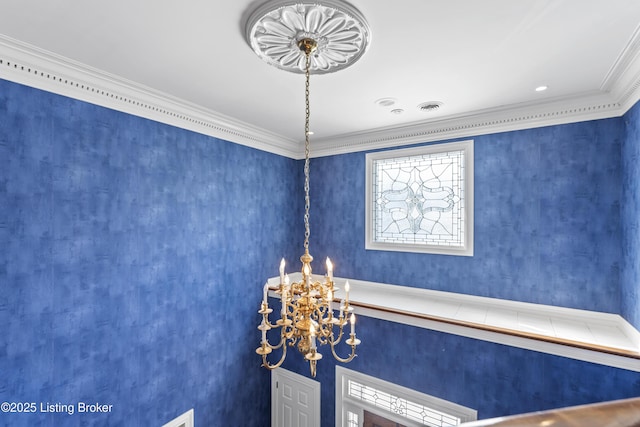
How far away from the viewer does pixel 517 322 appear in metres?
2.68

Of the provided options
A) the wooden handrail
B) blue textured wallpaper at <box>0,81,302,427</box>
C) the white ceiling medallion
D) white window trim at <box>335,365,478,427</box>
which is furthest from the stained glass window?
the white ceiling medallion

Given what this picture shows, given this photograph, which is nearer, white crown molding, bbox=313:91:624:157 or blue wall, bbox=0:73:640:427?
blue wall, bbox=0:73:640:427

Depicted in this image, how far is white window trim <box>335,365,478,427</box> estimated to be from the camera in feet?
8.82

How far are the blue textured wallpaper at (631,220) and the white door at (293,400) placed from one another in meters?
3.01

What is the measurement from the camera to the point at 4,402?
1.92 meters

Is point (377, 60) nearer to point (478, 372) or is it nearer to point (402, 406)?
point (478, 372)

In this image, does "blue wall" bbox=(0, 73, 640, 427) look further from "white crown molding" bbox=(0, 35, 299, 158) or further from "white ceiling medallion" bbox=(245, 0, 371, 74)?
"white ceiling medallion" bbox=(245, 0, 371, 74)

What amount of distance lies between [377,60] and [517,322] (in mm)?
2544

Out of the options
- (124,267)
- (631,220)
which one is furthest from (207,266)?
(631,220)

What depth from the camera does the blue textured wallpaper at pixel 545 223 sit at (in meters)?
2.64

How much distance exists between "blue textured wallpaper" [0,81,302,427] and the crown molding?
0.33ft

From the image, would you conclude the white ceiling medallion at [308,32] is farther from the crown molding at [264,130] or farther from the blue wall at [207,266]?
the blue wall at [207,266]

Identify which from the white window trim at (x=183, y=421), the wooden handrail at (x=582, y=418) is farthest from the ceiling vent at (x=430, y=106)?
the white window trim at (x=183, y=421)

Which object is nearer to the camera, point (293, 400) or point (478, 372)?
point (478, 372)
